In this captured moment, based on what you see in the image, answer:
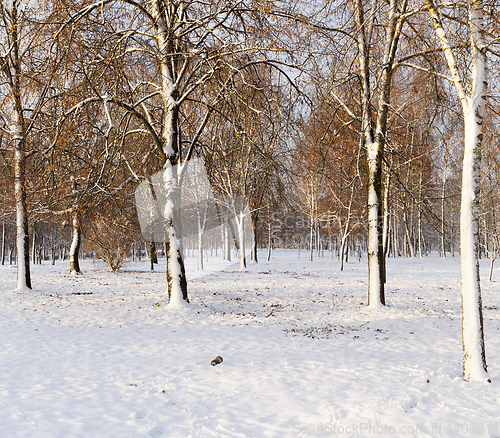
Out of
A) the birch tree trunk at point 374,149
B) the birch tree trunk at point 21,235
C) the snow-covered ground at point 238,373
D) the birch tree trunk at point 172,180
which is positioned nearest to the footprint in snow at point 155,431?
the snow-covered ground at point 238,373

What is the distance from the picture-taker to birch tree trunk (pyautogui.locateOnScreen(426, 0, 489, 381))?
14.5 ft

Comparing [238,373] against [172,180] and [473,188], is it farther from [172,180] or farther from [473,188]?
[172,180]

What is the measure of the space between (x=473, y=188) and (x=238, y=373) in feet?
13.3

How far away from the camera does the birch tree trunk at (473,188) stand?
4.41 m

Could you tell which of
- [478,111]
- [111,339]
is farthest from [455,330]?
[111,339]

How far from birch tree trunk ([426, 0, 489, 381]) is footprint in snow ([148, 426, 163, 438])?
12.7ft

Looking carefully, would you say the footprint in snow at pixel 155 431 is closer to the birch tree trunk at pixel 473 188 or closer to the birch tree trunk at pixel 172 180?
the birch tree trunk at pixel 473 188

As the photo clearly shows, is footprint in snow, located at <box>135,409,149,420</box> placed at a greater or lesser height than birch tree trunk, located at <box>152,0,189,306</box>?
lesser

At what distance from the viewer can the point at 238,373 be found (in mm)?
4941

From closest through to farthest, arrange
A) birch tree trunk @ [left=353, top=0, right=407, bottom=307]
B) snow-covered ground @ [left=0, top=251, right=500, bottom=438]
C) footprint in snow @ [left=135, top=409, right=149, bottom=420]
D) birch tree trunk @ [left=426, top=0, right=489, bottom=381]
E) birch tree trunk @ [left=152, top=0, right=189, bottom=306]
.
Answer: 1. snow-covered ground @ [left=0, top=251, right=500, bottom=438]
2. footprint in snow @ [left=135, top=409, right=149, bottom=420]
3. birch tree trunk @ [left=426, top=0, right=489, bottom=381]
4. birch tree trunk @ [left=353, top=0, right=407, bottom=307]
5. birch tree trunk @ [left=152, top=0, right=189, bottom=306]

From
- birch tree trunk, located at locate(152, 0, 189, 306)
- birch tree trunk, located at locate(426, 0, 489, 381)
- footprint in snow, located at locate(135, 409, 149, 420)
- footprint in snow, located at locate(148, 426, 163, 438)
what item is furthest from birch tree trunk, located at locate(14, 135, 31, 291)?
birch tree trunk, located at locate(426, 0, 489, 381)

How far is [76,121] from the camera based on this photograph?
333 inches

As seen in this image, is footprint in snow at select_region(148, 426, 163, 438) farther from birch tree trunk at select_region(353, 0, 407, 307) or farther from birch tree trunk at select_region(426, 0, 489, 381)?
birch tree trunk at select_region(353, 0, 407, 307)

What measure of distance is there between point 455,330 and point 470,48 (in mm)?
5745
